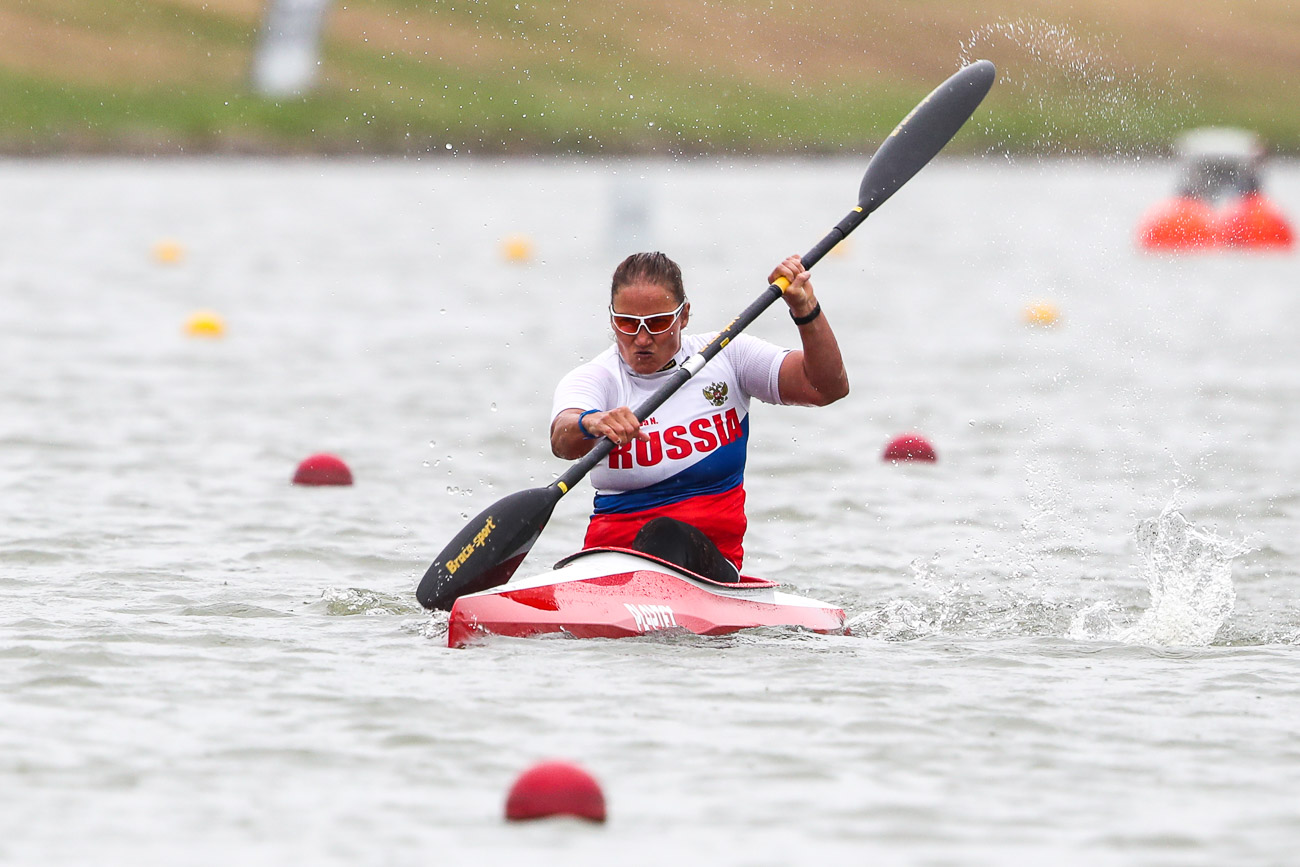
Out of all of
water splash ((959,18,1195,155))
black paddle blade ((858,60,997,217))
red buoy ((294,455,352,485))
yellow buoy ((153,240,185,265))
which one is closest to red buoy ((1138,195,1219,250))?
yellow buoy ((153,240,185,265))

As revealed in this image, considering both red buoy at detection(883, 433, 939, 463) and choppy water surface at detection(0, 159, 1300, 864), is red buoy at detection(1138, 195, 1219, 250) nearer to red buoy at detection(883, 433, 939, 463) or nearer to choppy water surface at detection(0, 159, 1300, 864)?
choppy water surface at detection(0, 159, 1300, 864)

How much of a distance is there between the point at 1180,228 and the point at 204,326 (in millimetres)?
15671

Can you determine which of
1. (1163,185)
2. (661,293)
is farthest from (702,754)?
(1163,185)

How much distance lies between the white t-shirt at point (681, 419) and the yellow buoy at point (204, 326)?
33.8 ft

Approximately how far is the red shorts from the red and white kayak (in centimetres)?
30

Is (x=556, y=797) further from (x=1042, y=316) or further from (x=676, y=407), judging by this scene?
(x=1042, y=316)

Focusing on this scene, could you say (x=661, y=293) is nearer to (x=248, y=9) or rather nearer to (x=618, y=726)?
(x=618, y=726)

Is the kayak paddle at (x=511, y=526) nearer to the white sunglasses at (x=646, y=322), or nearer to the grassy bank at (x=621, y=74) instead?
the white sunglasses at (x=646, y=322)

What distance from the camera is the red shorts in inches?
275

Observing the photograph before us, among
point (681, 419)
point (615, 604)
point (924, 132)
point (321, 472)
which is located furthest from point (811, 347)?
point (321, 472)

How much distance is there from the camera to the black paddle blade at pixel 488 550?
6855 mm

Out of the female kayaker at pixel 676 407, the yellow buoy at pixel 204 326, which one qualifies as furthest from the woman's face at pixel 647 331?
the yellow buoy at pixel 204 326

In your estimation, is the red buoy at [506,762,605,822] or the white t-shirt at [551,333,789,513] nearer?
the red buoy at [506,762,605,822]

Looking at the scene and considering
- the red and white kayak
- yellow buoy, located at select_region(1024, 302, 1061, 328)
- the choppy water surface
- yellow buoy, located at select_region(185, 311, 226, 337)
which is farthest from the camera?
yellow buoy, located at select_region(1024, 302, 1061, 328)
